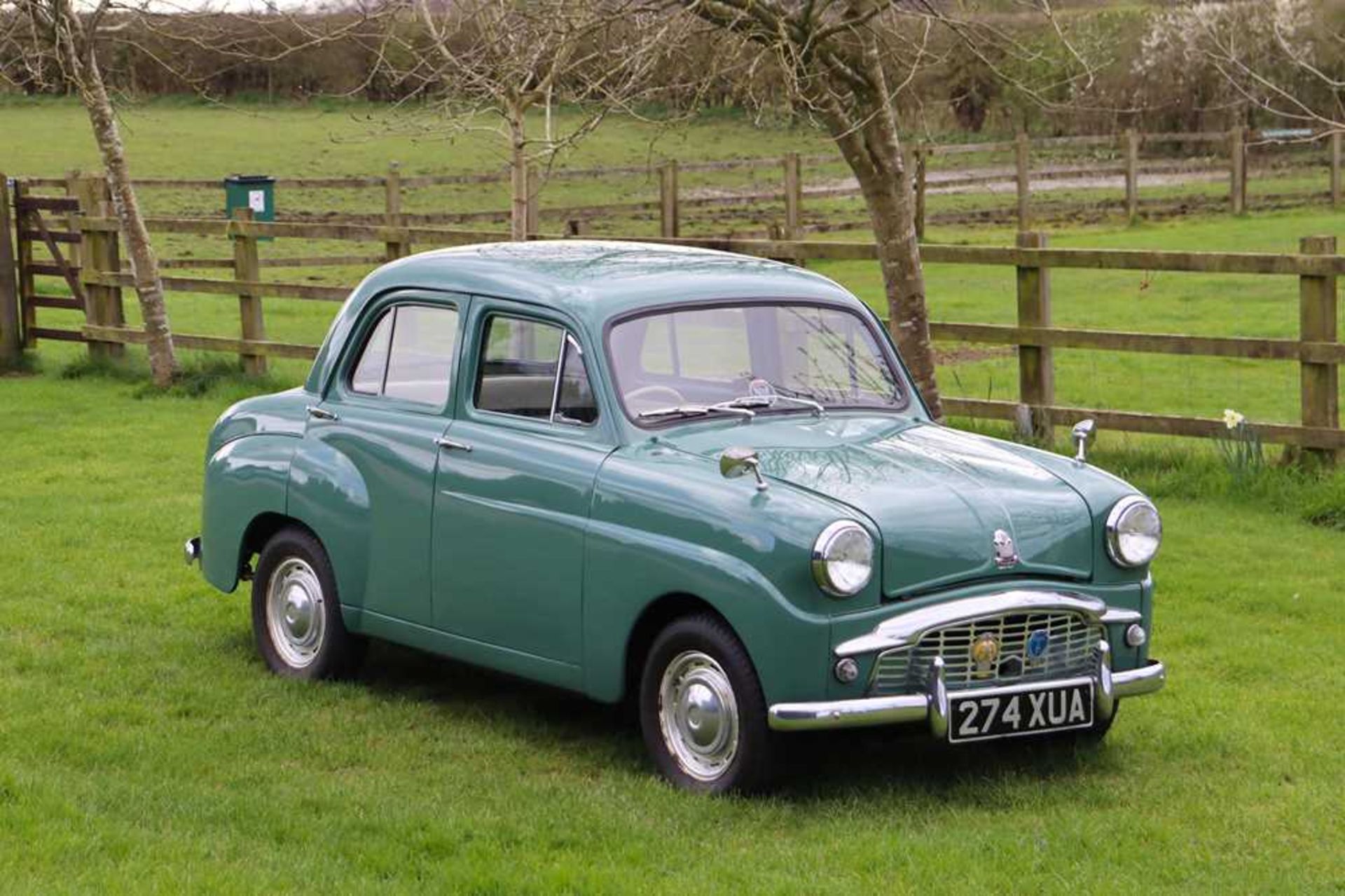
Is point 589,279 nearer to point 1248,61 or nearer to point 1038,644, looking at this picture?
point 1038,644

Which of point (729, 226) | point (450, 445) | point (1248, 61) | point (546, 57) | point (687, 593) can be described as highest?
point (1248, 61)

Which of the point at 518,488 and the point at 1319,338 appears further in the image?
the point at 1319,338

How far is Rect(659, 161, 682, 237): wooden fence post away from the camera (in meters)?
27.1

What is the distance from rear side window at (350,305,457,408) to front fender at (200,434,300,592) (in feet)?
1.36

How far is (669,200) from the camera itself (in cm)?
2752

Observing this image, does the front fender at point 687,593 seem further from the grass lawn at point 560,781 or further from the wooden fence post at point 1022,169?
the wooden fence post at point 1022,169

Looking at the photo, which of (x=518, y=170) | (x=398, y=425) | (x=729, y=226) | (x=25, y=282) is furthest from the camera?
(x=729, y=226)

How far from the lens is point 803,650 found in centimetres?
597

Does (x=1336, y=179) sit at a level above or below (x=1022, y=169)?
below

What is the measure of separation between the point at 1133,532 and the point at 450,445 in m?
2.32

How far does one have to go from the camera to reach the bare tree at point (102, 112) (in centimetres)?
1630

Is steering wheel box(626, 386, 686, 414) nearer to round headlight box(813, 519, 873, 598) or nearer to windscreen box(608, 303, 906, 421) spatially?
windscreen box(608, 303, 906, 421)

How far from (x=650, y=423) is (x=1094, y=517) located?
1.45 meters

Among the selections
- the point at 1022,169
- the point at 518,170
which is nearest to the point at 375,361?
the point at 518,170
